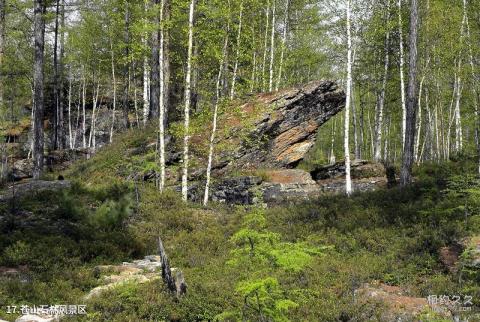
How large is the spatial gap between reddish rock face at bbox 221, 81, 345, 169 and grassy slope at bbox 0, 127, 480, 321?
16.5 ft

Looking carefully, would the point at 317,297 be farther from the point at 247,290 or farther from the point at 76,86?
the point at 76,86

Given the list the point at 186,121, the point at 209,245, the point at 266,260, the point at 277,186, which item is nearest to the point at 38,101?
the point at 186,121

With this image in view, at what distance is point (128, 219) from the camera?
44.7 feet

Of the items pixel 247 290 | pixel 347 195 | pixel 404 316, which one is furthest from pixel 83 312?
pixel 347 195

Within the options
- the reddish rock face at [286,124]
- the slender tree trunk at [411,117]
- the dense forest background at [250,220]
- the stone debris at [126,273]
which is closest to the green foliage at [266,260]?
the dense forest background at [250,220]

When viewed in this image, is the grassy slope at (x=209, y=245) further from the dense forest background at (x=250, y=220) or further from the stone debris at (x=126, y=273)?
the stone debris at (x=126, y=273)

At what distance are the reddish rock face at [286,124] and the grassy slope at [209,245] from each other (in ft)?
16.5

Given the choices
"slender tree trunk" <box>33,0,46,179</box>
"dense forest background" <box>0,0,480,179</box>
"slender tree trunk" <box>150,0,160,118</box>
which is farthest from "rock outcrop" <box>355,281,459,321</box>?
"slender tree trunk" <box>150,0,160,118</box>

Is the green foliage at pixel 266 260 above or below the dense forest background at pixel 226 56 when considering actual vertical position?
below

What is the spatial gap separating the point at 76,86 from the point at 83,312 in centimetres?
3728

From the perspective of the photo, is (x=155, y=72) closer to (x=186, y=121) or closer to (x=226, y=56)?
(x=226, y=56)

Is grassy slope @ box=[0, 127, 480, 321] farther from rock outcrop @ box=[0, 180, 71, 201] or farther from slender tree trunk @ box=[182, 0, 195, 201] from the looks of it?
rock outcrop @ box=[0, 180, 71, 201]

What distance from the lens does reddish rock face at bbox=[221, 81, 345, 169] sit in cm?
2008

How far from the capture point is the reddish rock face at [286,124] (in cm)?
2008
